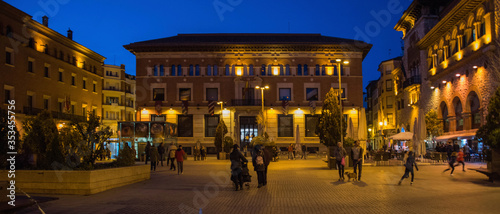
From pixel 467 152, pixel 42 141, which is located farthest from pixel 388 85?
pixel 42 141

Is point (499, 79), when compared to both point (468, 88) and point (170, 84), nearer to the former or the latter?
point (468, 88)

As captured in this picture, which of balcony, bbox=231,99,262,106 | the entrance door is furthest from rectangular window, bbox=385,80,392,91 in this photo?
the entrance door

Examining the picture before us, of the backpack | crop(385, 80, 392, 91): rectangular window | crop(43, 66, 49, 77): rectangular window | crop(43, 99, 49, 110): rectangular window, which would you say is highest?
crop(385, 80, 392, 91): rectangular window

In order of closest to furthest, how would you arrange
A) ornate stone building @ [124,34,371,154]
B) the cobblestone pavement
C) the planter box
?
the cobblestone pavement → the planter box → ornate stone building @ [124,34,371,154]

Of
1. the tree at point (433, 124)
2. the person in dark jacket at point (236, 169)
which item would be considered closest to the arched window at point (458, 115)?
the tree at point (433, 124)

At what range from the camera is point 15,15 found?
4150 cm

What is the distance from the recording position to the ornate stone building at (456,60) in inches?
1232

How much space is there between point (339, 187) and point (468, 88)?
A: 22.8 meters

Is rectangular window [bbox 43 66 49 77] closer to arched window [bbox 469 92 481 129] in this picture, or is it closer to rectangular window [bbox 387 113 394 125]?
arched window [bbox 469 92 481 129]

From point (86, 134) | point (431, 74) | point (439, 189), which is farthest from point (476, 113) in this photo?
point (86, 134)

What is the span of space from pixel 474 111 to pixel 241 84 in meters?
28.9

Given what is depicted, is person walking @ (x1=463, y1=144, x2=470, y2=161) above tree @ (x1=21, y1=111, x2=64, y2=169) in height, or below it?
below

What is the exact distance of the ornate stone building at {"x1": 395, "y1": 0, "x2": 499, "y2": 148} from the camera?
31.3 metres

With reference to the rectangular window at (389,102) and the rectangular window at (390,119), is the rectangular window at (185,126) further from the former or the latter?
the rectangular window at (389,102)
